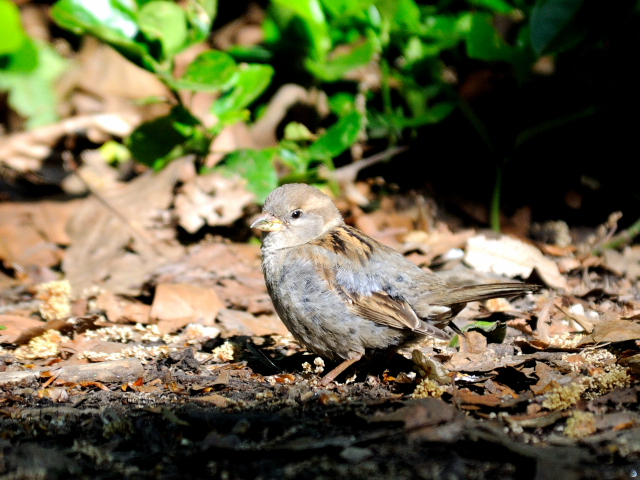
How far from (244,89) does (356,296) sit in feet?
9.21

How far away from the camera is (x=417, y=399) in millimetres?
2816

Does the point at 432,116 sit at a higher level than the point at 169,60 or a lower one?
lower

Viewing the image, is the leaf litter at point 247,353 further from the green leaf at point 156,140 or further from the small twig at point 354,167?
the green leaf at point 156,140

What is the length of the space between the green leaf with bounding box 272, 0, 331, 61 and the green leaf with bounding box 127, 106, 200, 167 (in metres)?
1.39

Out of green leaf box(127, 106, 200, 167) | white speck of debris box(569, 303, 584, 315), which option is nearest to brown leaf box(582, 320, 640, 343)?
white speck of debris box(569, 303, 584, 315)

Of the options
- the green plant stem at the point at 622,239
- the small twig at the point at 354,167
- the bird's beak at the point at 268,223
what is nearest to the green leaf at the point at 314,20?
the small twig at the point at 354,167

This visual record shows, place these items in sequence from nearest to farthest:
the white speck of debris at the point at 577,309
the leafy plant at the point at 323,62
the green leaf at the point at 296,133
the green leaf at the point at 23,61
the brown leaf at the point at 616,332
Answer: the brown leaf at the point at 616,332, the white speck of debris at the point at 577,309, the leafy plant at the point at 323,62, the green leaf at the point at 296,133, the green leaf at the point at 23,61

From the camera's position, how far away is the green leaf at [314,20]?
5754mm

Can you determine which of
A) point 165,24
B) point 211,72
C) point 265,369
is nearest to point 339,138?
point 211,72

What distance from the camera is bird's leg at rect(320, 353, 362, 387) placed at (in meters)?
3.45

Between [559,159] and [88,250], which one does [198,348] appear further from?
[559,159]

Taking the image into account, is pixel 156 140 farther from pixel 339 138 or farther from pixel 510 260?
pixel 510 260

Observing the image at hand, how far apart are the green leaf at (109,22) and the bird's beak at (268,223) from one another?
215 cm

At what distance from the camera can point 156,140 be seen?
19.8 ft
